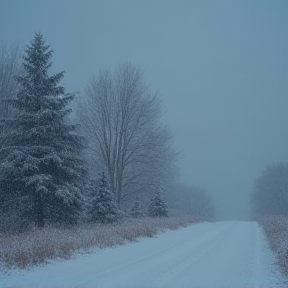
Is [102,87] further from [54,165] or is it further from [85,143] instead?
[54,165]

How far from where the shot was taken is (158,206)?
34000 mm

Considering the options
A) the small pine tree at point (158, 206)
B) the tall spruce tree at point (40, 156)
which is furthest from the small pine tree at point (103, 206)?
the small pine tree at point (158, 206)

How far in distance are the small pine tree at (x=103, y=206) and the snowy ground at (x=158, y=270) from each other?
8.97 meters

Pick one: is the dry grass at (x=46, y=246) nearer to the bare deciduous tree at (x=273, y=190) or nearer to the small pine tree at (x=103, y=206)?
the small pine tree at (x=103, y=206)

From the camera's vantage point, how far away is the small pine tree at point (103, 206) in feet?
72.0

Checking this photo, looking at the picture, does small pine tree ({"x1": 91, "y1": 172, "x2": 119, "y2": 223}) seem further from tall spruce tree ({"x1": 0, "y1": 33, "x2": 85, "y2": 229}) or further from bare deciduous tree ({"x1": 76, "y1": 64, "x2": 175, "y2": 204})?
bare deciduous tree ({"x1": 76, "y1": 64, "x2": 175, "y2": 204})

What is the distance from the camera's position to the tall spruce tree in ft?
55.2

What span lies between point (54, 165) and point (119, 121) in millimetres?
13242

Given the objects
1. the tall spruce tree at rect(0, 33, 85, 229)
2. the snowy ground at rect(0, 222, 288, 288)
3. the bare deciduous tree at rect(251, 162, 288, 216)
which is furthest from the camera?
the bare deciduous tree at rect(251, 162, 288, 216)

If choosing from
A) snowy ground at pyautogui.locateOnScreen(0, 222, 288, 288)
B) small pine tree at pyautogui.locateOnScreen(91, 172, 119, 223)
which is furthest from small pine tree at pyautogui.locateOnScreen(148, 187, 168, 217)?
snowy ground at pyautogui.locateOnScreen(0, 222, 288, 288)

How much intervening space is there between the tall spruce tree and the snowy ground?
6.08 metres

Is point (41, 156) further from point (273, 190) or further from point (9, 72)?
point (273, 190)

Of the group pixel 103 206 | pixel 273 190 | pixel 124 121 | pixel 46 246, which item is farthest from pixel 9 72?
pixel 273 190

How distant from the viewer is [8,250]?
9.51m
